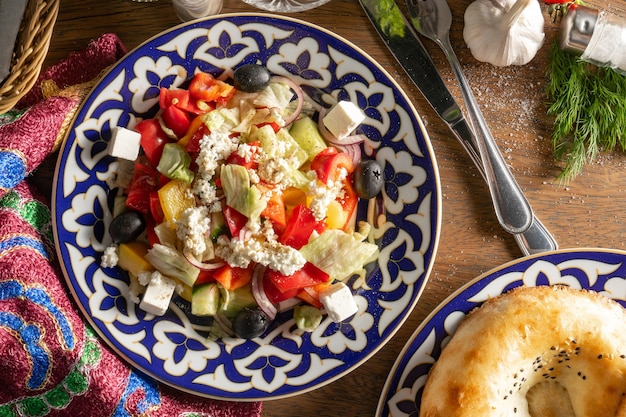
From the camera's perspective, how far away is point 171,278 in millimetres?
2238

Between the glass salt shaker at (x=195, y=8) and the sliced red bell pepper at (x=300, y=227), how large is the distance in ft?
2.53

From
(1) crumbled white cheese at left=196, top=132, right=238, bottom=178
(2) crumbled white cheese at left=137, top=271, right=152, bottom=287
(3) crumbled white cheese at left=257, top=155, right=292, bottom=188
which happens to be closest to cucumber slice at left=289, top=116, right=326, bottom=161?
(3) crumbled white cheese at left=257, top=155, right=292, bottom=188

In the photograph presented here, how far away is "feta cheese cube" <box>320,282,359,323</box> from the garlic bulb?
982mm

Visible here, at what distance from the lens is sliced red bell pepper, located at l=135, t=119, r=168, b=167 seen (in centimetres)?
222

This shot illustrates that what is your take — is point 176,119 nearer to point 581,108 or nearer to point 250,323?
point 250,323

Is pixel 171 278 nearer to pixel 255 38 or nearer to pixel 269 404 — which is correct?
pixel 269 404

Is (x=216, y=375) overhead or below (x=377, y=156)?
below

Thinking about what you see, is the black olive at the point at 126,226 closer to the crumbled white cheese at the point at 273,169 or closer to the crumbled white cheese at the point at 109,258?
the crumbled white cheese at the point at 109,258

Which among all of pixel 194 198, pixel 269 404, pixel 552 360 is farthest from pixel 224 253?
pixel 552 360

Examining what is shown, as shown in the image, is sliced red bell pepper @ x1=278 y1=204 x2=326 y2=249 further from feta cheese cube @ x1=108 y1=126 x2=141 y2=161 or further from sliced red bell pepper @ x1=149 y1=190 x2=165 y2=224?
feta cheese cube @ x1=108 y1=126 x2=141 y2=161

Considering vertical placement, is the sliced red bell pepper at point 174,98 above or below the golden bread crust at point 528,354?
above

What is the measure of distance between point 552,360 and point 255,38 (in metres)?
1.52

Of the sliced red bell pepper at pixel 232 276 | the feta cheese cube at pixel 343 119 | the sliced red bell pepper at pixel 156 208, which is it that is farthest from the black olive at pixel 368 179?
the sliced red bell pepper at pixel 156 208

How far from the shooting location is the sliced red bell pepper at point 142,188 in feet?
→ 7.32
